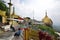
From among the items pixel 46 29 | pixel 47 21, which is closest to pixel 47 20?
pixel 47 21

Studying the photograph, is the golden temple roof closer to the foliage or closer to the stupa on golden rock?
the stupa on golden rock

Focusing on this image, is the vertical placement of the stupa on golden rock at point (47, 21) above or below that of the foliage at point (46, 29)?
above

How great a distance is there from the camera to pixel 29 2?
12.0ft

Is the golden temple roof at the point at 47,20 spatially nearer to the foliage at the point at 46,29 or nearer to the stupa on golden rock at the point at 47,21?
the stupa on golden rock at the point at 47,21

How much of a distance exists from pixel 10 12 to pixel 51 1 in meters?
0.89

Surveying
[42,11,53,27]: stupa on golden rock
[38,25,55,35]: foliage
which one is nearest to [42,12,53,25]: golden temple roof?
[42,11,53,27]: stupa on golden rock

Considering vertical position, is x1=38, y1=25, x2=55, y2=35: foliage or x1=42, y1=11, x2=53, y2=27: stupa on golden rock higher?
x1=42, y1=11, x2=53, y2=27: stupa on golden rock

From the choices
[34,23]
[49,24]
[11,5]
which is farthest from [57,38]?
[11,5]

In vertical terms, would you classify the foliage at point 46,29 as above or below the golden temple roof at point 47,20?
below

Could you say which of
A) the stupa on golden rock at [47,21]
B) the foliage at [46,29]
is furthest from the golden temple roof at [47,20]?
the foliage at [46,29]

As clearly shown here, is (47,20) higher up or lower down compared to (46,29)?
higher up

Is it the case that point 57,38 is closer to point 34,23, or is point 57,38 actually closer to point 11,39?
point 34,23

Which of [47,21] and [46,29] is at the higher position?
[47,21]

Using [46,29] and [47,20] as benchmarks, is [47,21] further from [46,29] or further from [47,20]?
[46,29]
